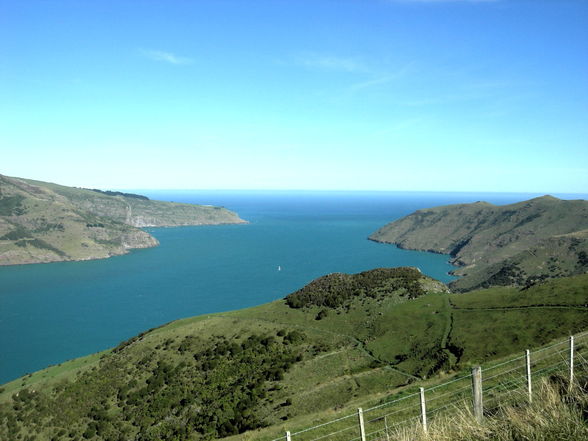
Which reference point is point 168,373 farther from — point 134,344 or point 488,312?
point 488,312

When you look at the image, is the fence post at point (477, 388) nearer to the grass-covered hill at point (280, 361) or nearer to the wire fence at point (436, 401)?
the wire fence at point (436, 401)

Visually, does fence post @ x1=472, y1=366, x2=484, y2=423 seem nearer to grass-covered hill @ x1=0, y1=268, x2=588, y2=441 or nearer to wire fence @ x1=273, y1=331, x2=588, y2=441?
wire fence @ x1=273, y1=331, x2=588, y2=441

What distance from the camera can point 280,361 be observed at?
174 ft

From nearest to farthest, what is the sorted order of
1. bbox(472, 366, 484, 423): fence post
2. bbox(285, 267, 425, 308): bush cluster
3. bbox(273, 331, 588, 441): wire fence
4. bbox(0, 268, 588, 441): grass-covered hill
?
bbox(472, 366, 484, 423): fence post
bbox(273, 331, 588, 441): wire fence
bbox(0, 268, 588, 441): grass-covered hill
bbox(285, 267, 425, 308): bush cluster

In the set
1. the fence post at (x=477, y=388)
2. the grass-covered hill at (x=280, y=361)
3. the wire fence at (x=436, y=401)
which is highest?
the fence post at (x=477, y=388)

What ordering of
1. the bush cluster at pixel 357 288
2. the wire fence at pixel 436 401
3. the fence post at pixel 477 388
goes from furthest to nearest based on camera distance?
the bush cluster at pixel 357 288, the wire fence at pixel 436 401, the fence post at pixel 477 388

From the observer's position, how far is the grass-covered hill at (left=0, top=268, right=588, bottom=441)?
143ft

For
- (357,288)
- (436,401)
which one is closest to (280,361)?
(357,288)

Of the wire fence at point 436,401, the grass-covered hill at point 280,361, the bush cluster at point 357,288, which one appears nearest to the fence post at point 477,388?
the wire fence at point 436,401

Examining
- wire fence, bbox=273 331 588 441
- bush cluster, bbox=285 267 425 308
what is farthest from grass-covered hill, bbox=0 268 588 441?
wire fence, bbox=273 331 588 441

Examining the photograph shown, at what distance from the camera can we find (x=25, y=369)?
10012 cm

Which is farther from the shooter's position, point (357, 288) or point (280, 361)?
point (357, 288)

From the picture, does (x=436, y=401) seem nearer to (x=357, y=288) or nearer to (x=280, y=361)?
(x=280, y=361)

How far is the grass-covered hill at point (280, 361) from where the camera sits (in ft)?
143
